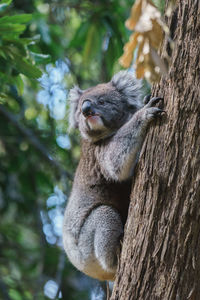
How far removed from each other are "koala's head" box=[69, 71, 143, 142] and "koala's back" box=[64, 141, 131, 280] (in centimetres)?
20

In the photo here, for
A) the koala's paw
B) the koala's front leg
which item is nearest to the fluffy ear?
the koala's front leg

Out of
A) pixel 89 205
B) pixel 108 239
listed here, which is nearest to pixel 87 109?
pixel 89 205

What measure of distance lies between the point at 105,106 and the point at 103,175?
2.61 ft

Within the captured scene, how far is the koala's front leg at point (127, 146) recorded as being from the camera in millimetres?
3484

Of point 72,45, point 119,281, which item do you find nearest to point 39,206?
point 72,45

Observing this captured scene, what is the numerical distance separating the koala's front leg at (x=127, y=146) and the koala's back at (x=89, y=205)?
24 cm

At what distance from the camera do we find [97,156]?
15.1 ft

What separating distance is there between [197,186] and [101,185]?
174cm

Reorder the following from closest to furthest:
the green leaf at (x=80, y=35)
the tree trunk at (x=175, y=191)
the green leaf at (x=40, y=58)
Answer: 1. the tree trunk at (x=175, y=191)
2. the green leaf at (x=40, y=58)
3. the green leaf at (x=80, y=35)

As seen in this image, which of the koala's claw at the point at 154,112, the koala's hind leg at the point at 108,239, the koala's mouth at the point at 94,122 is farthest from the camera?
the koala's mouth at the point at 94,122

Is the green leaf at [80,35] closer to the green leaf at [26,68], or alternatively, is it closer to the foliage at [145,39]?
the green leaf at [26,68]

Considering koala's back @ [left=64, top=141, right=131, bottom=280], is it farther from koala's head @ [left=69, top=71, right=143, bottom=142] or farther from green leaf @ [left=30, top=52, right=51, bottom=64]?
green leaf @ [left=30, top=52, right=51, bottom=64]

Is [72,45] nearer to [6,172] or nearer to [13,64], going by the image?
[13,64]

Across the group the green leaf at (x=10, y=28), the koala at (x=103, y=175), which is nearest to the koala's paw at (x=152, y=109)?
the koala at (x=103, y=175)
